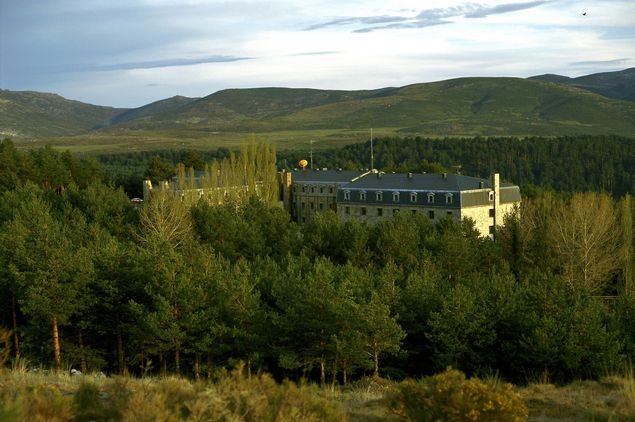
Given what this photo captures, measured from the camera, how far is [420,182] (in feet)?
254

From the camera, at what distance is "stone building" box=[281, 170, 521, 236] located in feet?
240

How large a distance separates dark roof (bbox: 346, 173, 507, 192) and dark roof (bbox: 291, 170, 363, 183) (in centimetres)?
501

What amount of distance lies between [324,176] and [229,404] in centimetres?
8034

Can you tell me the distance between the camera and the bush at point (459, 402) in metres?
10.9

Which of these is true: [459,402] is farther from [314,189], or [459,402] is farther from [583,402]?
[314,189]

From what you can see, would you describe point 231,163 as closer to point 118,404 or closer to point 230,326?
point 230,326

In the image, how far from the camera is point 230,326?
1125 inches

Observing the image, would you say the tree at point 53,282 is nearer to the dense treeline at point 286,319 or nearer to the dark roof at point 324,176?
the dense treeline at point 286,319

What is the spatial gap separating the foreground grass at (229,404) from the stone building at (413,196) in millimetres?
53479

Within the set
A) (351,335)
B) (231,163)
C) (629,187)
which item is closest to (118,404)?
(351,335)

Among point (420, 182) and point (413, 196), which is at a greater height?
point (420, 182)

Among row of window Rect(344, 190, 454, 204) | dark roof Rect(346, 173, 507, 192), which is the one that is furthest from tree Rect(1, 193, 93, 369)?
dark roof Rect(346, 173, 507, 192)

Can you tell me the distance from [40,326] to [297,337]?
10.7 m

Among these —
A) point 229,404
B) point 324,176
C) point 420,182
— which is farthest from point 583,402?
point 324,176
